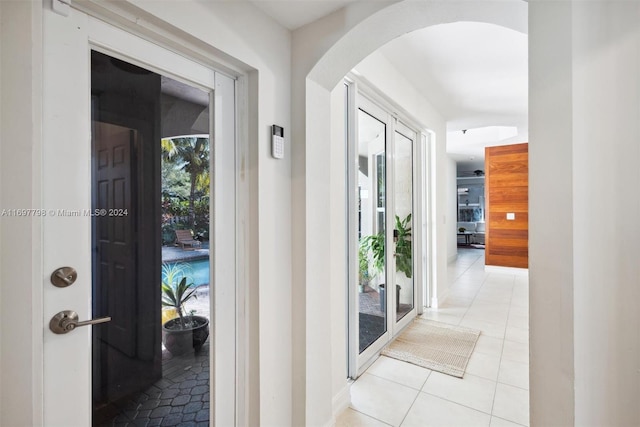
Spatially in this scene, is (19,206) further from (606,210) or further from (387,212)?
(387,212)

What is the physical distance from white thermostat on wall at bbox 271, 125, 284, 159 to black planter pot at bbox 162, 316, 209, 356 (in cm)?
93

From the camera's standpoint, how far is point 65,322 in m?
0.98

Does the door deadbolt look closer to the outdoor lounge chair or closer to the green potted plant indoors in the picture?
the outdoor lounge chair

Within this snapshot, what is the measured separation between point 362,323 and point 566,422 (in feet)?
6.20

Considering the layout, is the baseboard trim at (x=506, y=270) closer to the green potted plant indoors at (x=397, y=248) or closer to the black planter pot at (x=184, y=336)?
the green potted plant indoors at (x=397, y=248)

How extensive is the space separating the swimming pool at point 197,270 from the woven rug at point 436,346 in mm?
2054

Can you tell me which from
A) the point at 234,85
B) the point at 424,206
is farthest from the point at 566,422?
the point at 424,206

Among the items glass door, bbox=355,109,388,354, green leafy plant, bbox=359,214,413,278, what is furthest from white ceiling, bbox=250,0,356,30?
green leafy plant, bbox=359,214,413,278

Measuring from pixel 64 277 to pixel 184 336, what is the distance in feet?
2.02

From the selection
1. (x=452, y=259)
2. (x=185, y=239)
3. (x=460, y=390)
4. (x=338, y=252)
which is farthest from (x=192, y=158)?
(x=452, y=259)

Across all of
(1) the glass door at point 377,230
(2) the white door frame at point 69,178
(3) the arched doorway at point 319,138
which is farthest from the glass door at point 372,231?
(2) the white door frame at point 69,178

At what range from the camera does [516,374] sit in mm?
2391

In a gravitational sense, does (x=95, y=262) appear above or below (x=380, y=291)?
above

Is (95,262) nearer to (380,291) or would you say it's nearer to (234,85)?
(234,85)
